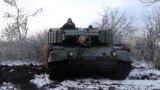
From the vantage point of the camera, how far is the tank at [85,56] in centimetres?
1572

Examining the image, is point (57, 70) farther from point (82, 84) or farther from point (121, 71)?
point (121, 71)

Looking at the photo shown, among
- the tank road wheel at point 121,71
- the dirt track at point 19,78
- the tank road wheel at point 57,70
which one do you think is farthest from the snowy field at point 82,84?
the tank road wheel at point 121,71

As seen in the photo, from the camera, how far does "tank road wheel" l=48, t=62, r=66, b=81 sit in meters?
15.6

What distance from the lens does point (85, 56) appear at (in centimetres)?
1583

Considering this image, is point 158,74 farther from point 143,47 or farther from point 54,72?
point 143,47


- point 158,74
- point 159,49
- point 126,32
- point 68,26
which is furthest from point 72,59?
point 126,32

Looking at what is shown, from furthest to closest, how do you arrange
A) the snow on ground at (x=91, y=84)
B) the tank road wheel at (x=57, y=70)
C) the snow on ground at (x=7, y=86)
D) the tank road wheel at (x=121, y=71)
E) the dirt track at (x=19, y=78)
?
the tank road wheel at (x=121, y=71) → the tank road wheel at (x=57, y=70) → the dirt track at (x=19, y=78) → the snow on ground at (x=91, y=84) → the snow on ground at (x=7, y=86)

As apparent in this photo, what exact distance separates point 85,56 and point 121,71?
1478 millimetres

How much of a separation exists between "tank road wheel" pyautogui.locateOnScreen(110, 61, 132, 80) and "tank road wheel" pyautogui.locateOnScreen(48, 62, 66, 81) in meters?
1.90

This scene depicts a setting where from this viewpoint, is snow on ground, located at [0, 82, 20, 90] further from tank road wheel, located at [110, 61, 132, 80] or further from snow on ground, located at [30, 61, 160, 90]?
tank road wheel, located at [110, 61, 132, 80]

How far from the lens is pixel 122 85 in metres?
14.5

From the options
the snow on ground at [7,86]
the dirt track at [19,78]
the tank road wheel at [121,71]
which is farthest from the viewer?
the tank road wheel at [121,71]

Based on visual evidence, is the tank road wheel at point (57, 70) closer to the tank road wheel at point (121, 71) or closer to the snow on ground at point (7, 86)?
the snow on ground at point (7, 86)

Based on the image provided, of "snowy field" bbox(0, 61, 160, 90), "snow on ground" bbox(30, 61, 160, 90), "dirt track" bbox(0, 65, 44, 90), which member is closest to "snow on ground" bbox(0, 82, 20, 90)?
"snowy field" bbox(0, 61, 160, 90)
